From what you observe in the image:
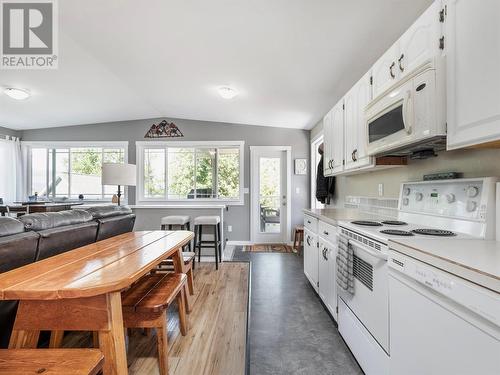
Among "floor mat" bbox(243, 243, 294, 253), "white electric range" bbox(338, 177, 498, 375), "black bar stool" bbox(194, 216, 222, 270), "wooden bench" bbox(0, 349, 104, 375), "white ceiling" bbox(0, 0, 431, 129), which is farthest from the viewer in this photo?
"floor mat" bbox(243, 243, 294, 253)

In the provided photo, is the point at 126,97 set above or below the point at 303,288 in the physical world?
above

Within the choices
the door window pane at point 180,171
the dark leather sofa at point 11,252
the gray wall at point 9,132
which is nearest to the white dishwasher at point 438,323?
the dark leather sofa at point 11,252

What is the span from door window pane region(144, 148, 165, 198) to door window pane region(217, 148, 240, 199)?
122cm

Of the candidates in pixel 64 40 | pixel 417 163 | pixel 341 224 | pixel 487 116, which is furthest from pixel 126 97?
pixel 487 116

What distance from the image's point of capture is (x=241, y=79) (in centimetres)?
306

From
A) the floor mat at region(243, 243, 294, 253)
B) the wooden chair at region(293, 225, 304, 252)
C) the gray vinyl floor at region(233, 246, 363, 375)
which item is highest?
the wooden chair at region(293, 225, 304, 252)

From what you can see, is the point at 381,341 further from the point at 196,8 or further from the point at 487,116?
the point at 196,8

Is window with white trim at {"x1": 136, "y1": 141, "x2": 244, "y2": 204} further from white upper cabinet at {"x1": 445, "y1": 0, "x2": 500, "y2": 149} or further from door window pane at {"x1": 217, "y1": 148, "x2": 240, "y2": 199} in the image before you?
white upper cabinet at {"x1": 445, "y1": 0, "x2": 500, "y2": 149}

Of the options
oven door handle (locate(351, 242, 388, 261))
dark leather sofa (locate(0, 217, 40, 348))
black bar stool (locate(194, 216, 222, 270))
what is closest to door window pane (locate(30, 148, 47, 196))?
black bar stool (locate(194, 216, 222, 270))

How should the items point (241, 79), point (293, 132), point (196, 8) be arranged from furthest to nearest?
point (293, 132)
point (241, 79)
point (196, 8)

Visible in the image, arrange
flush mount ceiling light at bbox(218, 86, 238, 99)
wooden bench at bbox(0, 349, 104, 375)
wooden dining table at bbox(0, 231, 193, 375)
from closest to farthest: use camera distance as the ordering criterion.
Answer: wooden bench at bbox(0, 349, 104, 375), wooden dining table at bbox(0, 231, 193, 375), flush mount ceiling light at bbox(218, 86, 238, 99)

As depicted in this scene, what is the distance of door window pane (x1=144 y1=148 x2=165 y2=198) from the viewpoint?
510 centimetres

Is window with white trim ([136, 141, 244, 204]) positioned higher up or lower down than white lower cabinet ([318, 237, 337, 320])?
higher up

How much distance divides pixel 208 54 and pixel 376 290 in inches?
103
